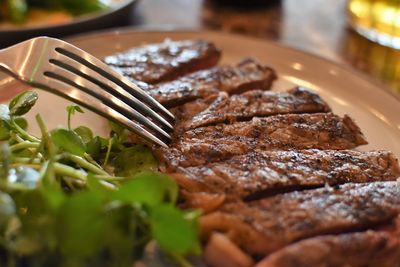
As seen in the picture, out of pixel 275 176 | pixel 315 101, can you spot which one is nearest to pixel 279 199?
pixel 275 176

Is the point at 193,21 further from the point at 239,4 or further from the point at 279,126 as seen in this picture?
the point at 279,126

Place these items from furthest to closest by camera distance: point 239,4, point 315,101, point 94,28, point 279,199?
point 239,4
point 94,28
point 315,101
point 279,199

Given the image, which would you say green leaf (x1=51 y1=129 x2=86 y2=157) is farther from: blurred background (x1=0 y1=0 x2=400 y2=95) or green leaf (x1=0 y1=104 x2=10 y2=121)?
blurred background (x1=0 y1=0 x2=400 y2=95)

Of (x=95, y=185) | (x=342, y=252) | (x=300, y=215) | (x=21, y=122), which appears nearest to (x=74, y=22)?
(x=21, y=122)

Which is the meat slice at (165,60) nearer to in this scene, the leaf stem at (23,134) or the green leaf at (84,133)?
the green leaf at (84,133)

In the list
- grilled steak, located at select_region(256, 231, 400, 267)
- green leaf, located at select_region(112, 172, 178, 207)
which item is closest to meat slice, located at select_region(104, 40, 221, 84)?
green leaf, located at select_region(112, 172, 178, 207)

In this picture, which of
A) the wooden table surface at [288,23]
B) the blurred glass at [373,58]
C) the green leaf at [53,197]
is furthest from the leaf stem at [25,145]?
the blurred glass at [373,58]
